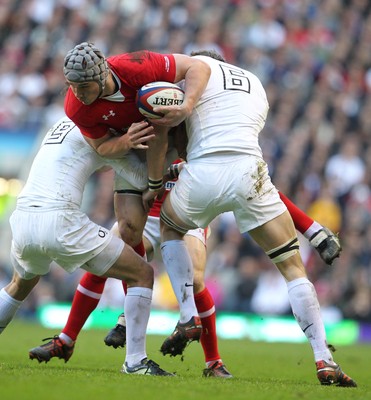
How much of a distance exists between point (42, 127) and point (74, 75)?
32.9 ft

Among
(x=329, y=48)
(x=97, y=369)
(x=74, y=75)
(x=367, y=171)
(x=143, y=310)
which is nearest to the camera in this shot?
(x=74, y=75)

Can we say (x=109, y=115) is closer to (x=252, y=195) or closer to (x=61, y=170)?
(x=61, y=170)

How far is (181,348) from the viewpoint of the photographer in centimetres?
734

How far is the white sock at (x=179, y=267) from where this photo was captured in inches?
301

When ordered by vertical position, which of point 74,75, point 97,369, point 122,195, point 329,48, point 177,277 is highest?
point 329,48

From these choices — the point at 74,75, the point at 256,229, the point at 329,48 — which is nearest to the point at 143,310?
the point at 256,229

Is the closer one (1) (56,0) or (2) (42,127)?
(2) (42,127)

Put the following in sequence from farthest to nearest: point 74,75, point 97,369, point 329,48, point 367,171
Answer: point 329,48 < point 367,171 < point 97,369 < point 74,75

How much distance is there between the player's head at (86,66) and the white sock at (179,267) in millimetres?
1416

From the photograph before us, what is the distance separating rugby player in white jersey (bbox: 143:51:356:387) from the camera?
7.32 m

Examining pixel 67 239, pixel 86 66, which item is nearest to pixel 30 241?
pixel 67 239

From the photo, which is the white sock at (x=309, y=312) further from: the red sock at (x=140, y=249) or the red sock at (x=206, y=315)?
the red sock at (x=140, y=249)

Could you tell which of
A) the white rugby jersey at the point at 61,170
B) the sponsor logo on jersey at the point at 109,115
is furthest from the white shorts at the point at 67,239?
the sponsor logo on jersey at the point at 109,115

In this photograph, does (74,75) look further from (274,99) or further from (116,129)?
(274,99)
